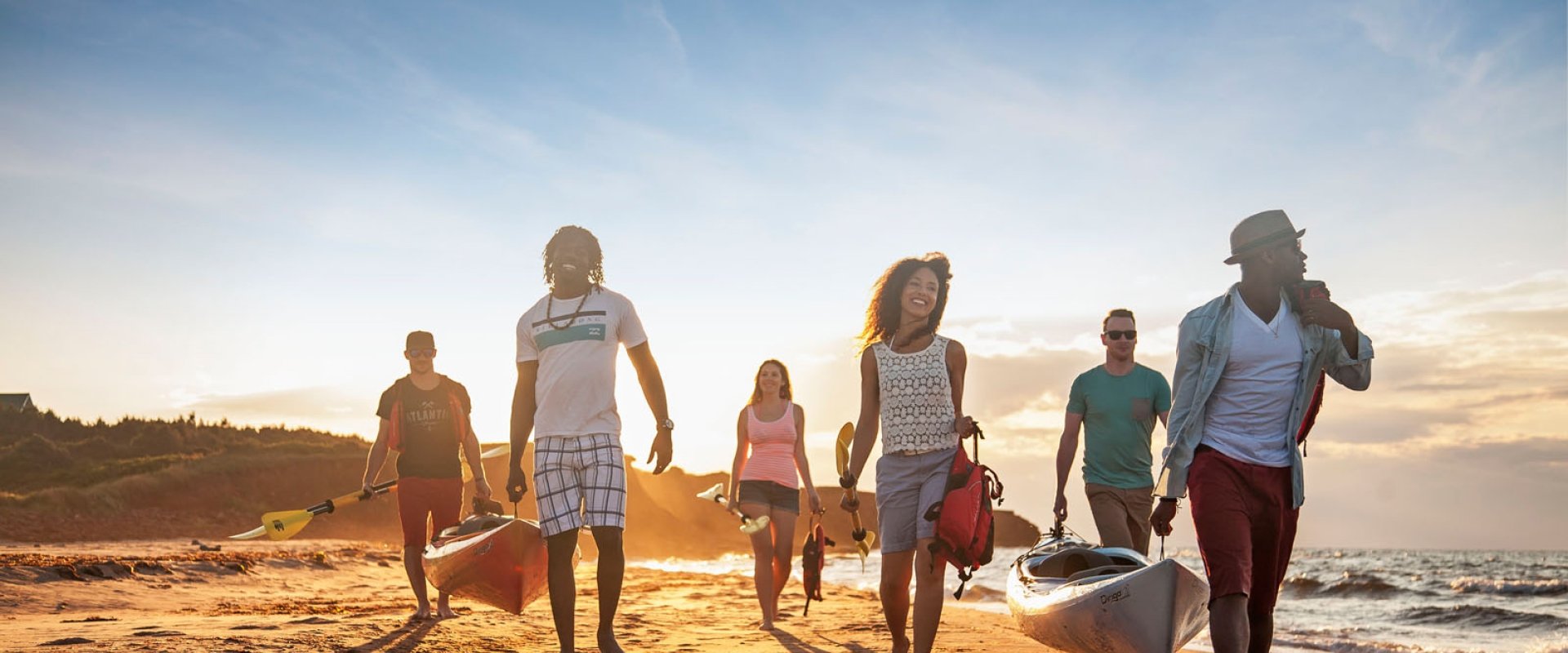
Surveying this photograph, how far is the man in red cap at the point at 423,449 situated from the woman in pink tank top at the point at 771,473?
215 cm

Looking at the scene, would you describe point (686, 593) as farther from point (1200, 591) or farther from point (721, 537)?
point (721, 537)

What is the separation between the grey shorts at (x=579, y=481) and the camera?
5840 millimetres

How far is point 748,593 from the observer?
1419cm

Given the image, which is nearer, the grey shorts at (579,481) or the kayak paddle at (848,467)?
the grey shorts at (579,481)

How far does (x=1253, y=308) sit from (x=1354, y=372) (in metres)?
0.53

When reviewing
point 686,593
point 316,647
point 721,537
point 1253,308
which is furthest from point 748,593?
point 721,537

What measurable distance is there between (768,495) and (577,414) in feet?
11.5

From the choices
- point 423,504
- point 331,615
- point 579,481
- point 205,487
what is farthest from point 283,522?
point 205,487

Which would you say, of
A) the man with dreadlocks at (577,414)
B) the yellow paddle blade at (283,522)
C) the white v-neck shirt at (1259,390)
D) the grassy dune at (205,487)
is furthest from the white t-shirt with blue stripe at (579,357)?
the grassy dune at (205,487)

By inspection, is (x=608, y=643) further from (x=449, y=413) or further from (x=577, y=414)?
(x=449, y=413)

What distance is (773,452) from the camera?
359 inches

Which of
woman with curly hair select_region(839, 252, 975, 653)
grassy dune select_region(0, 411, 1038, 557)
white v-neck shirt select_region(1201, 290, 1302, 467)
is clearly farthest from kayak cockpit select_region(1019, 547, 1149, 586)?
grassy dune select_region(0, 411, 1038, 557)

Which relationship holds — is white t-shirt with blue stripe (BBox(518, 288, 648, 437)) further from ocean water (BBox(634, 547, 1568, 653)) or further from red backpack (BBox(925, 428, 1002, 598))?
ocean water (BBox(634, 547, 1568, 653))

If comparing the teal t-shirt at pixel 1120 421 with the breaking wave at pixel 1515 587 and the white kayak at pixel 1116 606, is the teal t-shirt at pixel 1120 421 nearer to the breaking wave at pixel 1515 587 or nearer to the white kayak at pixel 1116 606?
the white kayak at pixel 1116 606
